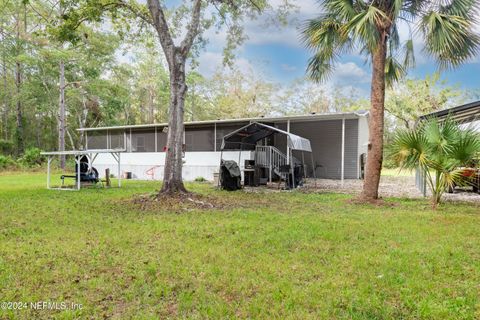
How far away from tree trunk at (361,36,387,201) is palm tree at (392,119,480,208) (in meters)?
0.76

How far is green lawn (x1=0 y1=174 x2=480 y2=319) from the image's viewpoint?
9.36 feet

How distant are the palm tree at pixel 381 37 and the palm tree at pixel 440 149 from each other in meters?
0.90

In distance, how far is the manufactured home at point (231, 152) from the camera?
16.2m

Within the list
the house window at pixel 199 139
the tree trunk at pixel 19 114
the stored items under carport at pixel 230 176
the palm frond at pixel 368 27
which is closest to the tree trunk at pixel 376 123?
the palm frond at pixel 368 27

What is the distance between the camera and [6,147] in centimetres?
2530

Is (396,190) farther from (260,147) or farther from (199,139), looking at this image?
(199,139)

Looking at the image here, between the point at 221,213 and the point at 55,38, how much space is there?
27.0 ft

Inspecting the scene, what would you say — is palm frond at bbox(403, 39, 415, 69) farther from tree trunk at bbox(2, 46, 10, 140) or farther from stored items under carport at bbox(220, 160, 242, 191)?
tree trunk at bbox(2, 46, 10, 140)

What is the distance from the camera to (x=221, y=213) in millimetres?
7219

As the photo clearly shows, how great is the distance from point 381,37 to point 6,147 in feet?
87.4

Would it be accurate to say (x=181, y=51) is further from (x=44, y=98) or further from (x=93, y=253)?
(x=44, y=98)

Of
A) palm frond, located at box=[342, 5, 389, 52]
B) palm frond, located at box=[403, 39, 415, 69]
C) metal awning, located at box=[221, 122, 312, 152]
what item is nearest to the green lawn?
palm frond, located at box=[342, 5, 389, 52]

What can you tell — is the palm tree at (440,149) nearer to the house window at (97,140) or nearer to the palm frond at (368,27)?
the palm frond at (368,27)

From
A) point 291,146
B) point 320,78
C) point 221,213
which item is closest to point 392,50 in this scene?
point 320,78
